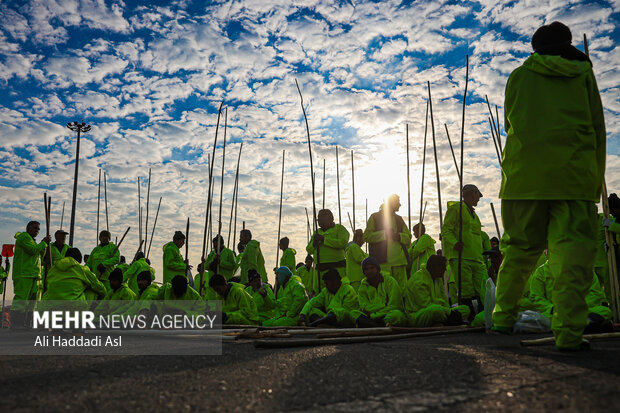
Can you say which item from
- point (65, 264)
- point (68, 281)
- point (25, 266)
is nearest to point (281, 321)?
point (68, 281)

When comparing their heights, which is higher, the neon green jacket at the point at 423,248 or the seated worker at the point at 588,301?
the neon green jacket at the point at 423,248

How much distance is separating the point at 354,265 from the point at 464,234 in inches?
75.8

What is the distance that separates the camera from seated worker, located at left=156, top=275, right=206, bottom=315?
20.0 feet

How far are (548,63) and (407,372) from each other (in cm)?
185

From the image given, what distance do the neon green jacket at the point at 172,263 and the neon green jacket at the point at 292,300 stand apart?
2.15 metres

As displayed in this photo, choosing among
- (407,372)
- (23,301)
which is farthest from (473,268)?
(23,301)

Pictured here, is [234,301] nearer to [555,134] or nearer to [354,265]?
[354,265]

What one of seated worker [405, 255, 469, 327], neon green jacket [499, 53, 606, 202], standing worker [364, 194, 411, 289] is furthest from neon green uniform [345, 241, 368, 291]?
neon green jacket [499, 53, 606, 202]

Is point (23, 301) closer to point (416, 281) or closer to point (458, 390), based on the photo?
point (416, 281)

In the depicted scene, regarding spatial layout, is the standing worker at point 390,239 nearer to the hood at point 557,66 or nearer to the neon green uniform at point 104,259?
the hood at point 557,66

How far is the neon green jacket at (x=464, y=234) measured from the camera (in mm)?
5309

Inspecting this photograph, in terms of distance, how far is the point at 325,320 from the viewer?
16.6ft

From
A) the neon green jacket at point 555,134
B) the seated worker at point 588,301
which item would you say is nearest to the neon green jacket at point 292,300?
the seated worker at point 588,301

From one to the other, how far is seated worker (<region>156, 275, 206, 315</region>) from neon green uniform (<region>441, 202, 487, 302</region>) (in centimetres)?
326
